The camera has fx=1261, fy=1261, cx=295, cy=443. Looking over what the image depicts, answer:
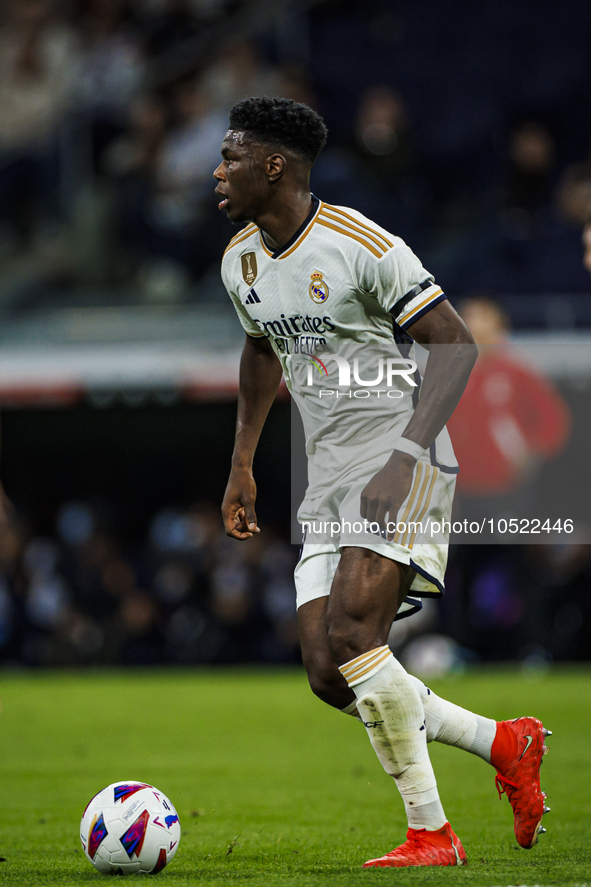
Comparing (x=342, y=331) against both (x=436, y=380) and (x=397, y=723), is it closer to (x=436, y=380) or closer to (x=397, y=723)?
(x=436, y=380)

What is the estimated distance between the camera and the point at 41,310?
1456 centimetres

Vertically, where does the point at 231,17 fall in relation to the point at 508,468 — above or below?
above

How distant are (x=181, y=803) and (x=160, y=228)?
9687 millimetres

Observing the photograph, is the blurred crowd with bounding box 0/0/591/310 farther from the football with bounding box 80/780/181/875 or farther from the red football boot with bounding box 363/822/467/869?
the football with bounding box 80/780/181/875

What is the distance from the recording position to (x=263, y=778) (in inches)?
260

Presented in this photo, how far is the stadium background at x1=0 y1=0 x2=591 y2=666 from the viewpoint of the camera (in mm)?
12773

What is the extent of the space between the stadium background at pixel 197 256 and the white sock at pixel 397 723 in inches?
322

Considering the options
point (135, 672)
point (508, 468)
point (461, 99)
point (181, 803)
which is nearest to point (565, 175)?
point (461, 99)

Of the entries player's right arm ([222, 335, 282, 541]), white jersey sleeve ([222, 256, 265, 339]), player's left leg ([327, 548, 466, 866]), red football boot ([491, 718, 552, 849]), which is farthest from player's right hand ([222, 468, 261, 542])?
red football boot ([491, 718, 552, 849])

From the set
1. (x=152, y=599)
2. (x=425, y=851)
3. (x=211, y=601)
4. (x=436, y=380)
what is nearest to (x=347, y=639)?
(x=425, y=851)

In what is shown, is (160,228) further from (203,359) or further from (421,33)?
(421,33)

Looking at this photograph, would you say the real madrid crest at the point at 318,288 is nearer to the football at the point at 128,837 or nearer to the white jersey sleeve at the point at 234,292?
the white jersey sleeve at the point at 234,292

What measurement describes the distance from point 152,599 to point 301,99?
5.74 metres

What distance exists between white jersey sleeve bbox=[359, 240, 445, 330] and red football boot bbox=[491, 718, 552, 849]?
56.2 inches
